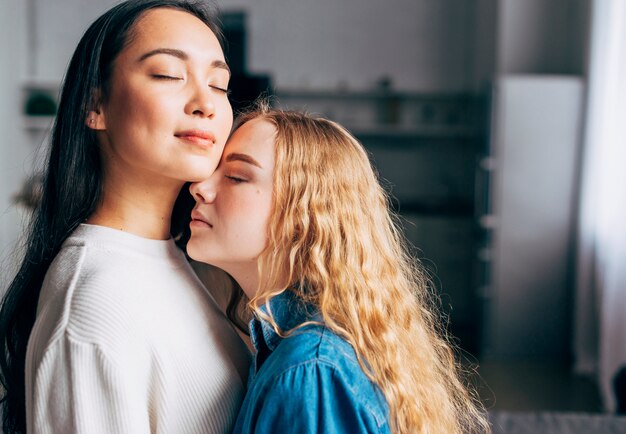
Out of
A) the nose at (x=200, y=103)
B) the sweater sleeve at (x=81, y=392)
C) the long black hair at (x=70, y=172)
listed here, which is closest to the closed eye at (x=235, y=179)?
the nose at (x=200, y=103)

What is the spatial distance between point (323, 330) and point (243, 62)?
5.81m

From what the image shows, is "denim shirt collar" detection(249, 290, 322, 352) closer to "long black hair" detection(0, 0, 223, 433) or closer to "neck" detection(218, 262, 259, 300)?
"neck" detection(218, 262, 259, 300)

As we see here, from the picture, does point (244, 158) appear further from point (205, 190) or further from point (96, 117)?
point (96, 117)

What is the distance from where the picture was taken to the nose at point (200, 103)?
1059 mm

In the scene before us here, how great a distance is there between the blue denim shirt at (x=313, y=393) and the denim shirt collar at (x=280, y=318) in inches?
1.3

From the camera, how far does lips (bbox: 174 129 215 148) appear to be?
3.48 ft

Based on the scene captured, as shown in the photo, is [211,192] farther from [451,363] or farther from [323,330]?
[451,363]

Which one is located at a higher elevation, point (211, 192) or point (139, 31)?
point (139, 31)

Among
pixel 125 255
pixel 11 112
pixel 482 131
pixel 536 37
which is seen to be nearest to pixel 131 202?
pixel 125 255

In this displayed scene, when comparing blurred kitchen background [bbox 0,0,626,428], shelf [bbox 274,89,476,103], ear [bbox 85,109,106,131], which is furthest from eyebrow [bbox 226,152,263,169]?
shelf [bbox 274,89,476,103]

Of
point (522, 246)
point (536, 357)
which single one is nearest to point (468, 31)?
point (522, 246)

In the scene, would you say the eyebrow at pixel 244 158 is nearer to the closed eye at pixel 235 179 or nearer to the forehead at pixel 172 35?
the closed eye at pixel 235 179

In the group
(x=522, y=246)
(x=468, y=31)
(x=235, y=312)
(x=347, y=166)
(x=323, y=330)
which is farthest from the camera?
(x=468, y=31)

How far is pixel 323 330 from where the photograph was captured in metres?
1.05
